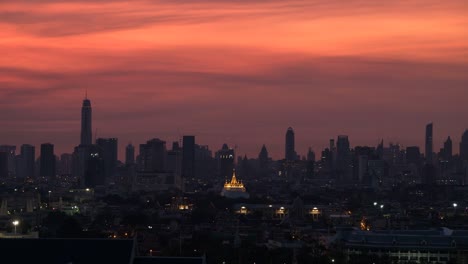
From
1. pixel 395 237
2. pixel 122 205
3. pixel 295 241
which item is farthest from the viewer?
pixel 122 205

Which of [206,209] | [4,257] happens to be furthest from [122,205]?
[4,257]

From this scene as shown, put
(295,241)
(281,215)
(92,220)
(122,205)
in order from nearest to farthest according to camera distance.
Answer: (295,241) < (92,220) < (281,215) < (122,205)

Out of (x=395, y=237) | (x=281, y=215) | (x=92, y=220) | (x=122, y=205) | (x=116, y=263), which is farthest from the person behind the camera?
(x=122, y=205)

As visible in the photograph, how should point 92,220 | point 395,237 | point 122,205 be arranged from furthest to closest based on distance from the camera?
1. point 122,205
2. point 92,220
3. point 395,237

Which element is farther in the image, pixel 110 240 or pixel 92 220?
pixel 92 220

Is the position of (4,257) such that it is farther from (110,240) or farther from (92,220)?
(92,220)

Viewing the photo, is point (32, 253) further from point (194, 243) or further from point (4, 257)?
point (194, 243)

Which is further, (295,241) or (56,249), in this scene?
(295,241)

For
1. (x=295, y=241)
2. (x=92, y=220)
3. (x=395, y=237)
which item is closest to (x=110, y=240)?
(x=395, y=237)
